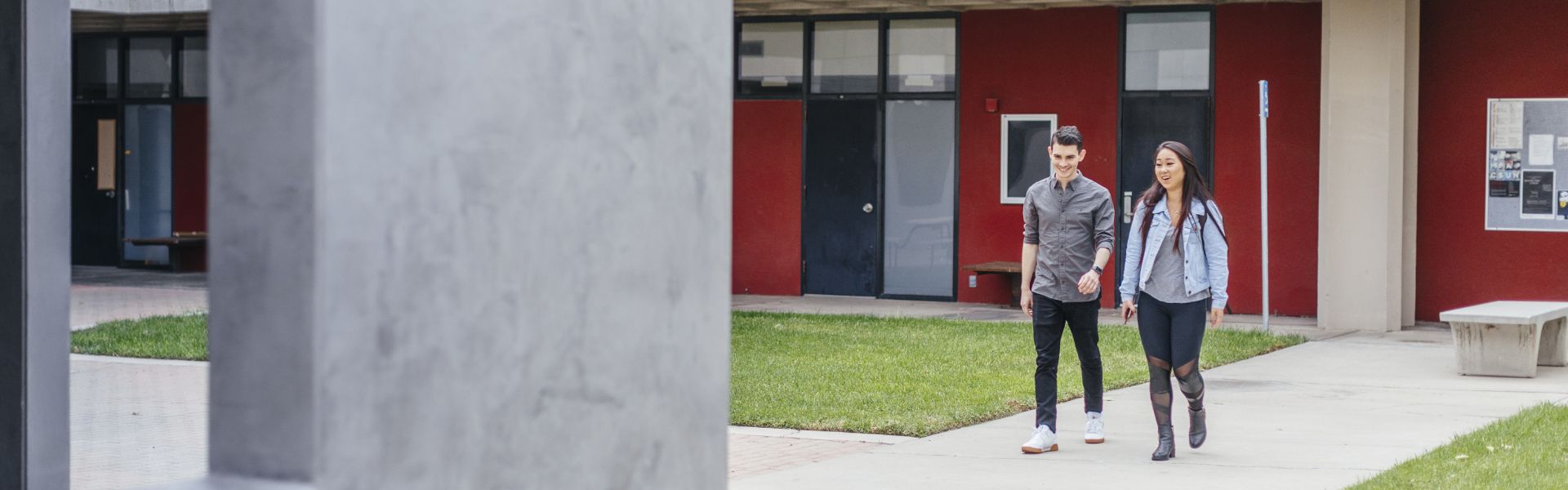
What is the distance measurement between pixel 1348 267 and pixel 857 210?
5536 mm

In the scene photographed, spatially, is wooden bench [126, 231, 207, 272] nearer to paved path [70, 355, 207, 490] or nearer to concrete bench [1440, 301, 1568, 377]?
paved path [70, 355, 207, 490]

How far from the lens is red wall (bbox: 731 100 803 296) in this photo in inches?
760

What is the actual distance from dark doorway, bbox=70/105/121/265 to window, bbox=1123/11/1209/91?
14.4m

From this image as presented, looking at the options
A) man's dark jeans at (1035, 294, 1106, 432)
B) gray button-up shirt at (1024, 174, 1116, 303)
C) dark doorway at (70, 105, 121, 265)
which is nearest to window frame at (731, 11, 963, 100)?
dark doorway at (70, 105, 121, 265)

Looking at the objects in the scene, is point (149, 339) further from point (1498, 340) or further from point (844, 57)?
point (1498, 340)

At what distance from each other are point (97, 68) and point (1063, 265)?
19441 millimetres

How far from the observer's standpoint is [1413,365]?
12531mm

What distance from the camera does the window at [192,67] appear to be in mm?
23312

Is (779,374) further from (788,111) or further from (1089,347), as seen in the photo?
(788,111)

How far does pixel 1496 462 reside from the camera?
7496 millimetres

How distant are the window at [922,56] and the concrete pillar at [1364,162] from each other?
4.19 metres

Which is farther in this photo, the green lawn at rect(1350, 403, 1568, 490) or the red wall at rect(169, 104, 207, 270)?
the red wall at rect(169, 104, 207, 270)

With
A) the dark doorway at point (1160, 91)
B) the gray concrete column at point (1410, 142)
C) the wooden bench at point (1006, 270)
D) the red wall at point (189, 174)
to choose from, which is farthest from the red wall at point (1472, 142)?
the red wall at point (189, 174)

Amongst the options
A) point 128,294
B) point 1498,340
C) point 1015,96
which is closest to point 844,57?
point 1015,96
